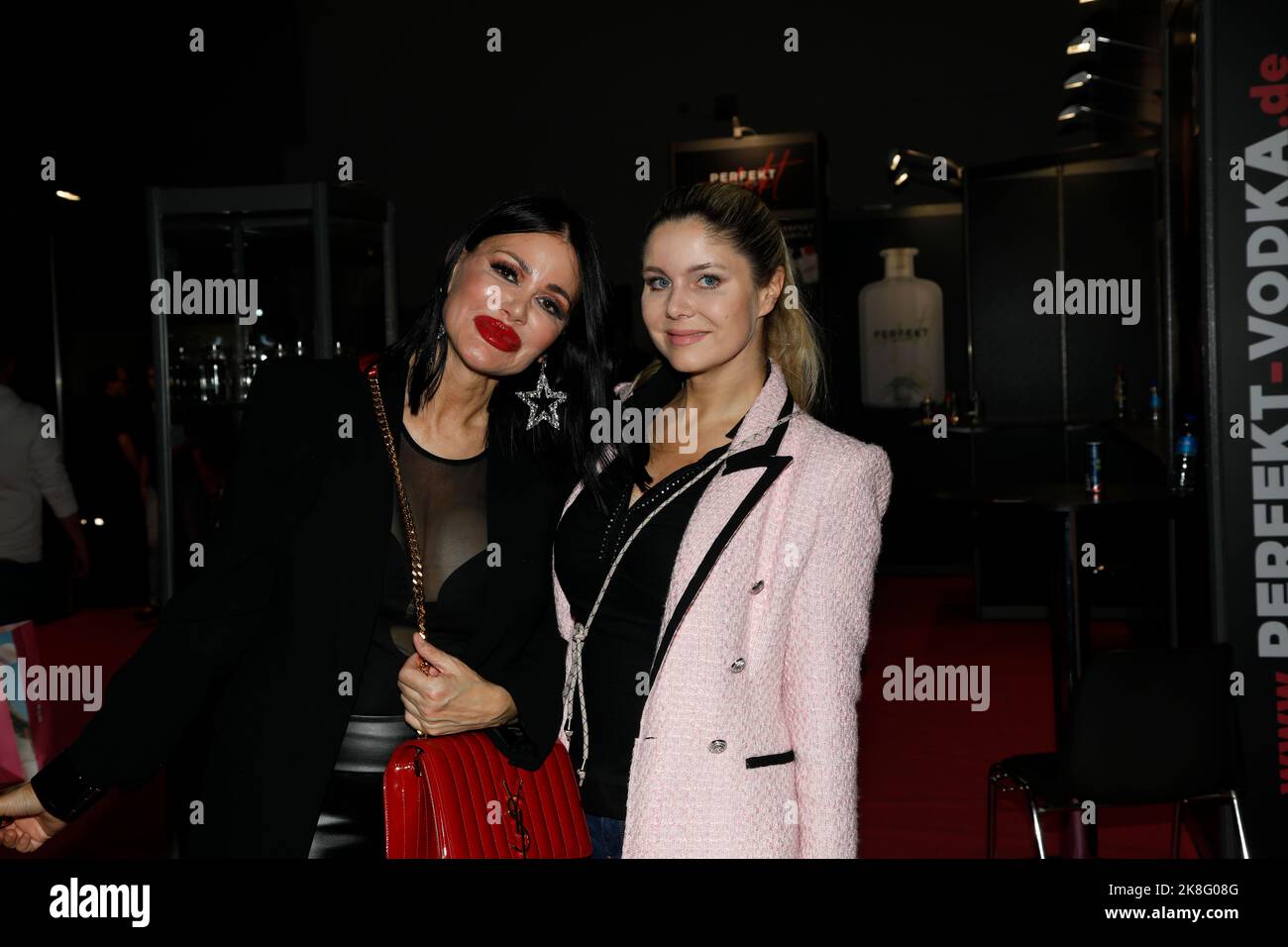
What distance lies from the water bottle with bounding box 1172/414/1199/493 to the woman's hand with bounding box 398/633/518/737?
2.73 metres

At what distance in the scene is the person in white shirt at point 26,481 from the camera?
4641 mm

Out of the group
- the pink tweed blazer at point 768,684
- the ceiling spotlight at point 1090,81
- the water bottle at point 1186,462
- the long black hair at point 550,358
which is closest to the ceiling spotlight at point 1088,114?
the ceiling spotlight at point 1090,81

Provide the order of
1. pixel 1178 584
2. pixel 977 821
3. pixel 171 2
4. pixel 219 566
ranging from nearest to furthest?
pixel 219 566, pixel 977 821, pixel 1178 584, pixel 171 2

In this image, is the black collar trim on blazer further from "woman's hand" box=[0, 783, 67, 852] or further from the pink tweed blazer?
"woman's hand" box=[0, 783, 67, 852]

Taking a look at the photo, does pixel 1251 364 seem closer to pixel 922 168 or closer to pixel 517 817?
pixel 517 817

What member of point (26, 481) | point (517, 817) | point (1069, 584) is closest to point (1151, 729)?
point (1069, 584)

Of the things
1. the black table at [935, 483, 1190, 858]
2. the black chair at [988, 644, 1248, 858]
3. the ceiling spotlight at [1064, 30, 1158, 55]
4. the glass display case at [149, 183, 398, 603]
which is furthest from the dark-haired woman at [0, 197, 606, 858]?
the ceiling spotlight at [1064, 30, 1158, 55]

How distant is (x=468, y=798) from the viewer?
5.62 feet

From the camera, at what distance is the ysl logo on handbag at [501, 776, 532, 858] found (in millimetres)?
1761
